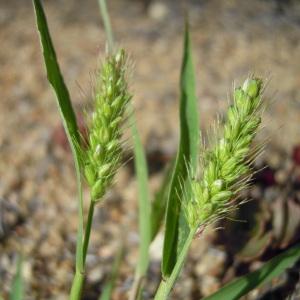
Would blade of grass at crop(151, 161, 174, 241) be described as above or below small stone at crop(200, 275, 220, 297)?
above

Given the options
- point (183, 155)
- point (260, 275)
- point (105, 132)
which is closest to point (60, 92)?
point (105, 132)

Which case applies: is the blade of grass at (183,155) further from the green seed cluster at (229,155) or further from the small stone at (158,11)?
the small stone at (158,11)

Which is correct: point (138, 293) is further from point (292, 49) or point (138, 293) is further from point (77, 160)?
point (292, 49)

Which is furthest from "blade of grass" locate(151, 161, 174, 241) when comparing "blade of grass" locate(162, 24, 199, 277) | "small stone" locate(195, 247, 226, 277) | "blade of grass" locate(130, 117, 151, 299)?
"small stone" locate(195, 247, 226, 277)

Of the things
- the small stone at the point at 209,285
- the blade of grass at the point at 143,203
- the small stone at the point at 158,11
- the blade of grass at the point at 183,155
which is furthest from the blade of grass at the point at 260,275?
the small stone at the point at 158,11

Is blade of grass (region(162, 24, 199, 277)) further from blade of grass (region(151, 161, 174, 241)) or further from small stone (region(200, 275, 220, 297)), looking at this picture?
small stone (region(200, 275, 220, 297))

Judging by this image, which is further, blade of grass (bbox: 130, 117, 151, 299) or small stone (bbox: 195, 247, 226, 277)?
small stone (bbox: 195, 247, 226, 277)

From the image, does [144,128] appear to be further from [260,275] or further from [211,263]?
[260,275]
